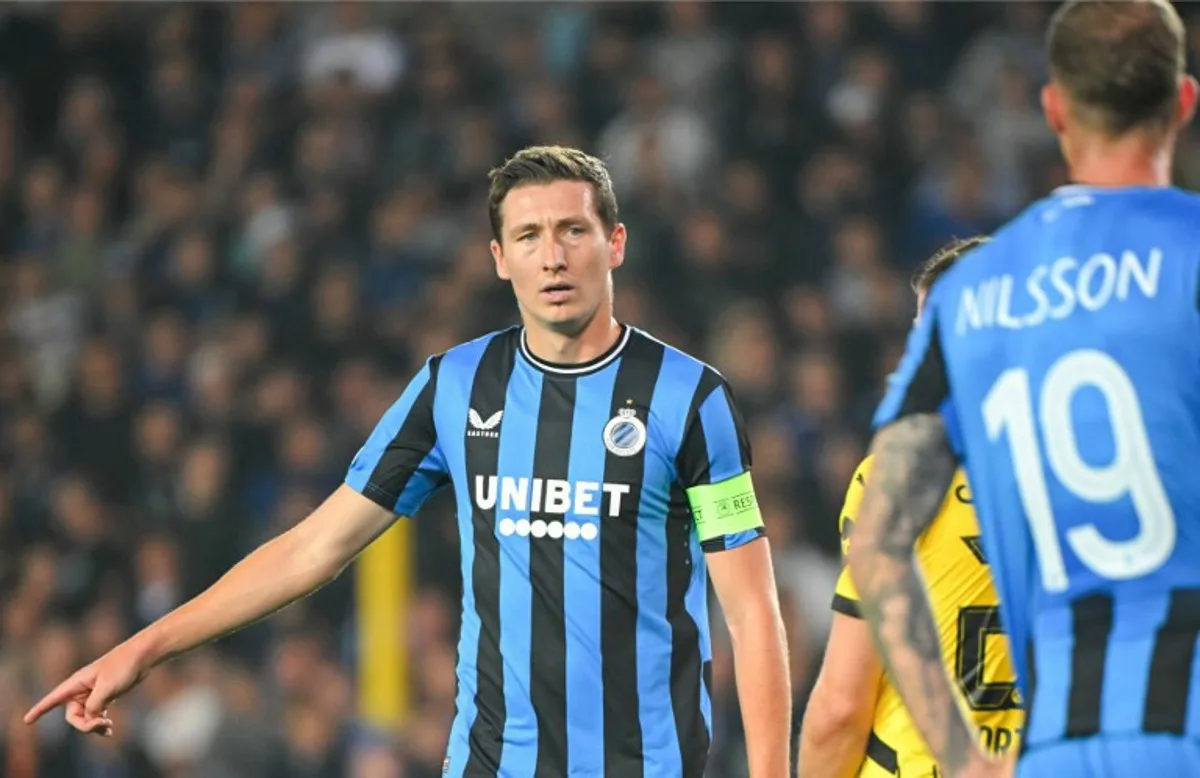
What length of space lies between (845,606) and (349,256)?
8.33 m

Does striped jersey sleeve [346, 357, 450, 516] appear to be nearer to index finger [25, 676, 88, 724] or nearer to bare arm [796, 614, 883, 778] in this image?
index finger [25, 676, 88, 724]

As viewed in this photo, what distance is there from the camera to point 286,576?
4.78 metres

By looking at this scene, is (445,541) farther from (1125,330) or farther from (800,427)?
(1125,330)

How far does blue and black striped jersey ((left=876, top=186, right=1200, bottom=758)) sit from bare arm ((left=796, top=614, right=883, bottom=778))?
1101 mm

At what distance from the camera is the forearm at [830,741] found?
418cm

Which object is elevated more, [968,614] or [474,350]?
[474,350]

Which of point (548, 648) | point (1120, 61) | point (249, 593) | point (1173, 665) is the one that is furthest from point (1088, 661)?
point (249, 593)

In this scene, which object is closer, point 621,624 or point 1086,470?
point 1086,470

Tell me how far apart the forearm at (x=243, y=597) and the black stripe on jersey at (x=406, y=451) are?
8.2 inches

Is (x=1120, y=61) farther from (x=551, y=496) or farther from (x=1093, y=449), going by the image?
(x=551, y=496)

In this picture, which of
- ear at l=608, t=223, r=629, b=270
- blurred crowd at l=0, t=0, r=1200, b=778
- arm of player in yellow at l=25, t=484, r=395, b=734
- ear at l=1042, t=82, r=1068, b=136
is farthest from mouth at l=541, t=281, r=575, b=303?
blurred crowd at l=0, t=0, r=1200, b=778

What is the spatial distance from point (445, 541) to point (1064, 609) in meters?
7.44

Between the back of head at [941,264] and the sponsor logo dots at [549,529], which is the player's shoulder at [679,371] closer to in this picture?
the sponsor logo dots at [549,529]

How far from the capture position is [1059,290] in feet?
9.74
